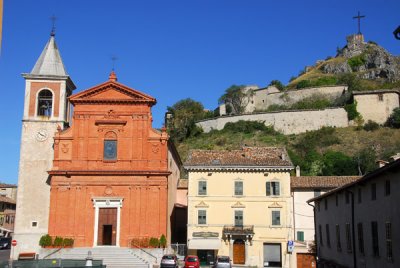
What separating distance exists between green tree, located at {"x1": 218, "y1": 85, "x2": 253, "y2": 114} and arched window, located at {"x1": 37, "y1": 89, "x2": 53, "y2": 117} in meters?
69.8

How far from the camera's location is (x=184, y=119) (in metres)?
97.9

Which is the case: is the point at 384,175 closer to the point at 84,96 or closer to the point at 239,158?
the point at 239,158

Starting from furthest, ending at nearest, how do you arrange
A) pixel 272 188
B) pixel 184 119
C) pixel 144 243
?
pixel 184 119
pixel 272 188
pixel 144 243

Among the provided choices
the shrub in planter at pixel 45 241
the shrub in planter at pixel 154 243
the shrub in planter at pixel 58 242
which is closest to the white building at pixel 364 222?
the shrub in planter at pixel 154 243

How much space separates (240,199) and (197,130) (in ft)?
189

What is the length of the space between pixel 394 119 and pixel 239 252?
5712cm

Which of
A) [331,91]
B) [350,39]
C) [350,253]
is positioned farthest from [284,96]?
[350,253]

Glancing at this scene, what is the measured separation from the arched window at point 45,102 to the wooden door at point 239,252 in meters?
20.4

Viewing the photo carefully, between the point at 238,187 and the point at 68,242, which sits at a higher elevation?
the point at 238,187

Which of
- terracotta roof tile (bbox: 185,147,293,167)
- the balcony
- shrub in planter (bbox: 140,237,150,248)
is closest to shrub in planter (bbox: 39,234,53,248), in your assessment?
shrub in planter (bbox: 140,237,150,248)

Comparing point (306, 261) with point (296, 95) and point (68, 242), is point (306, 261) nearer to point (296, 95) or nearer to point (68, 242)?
point (68, 242)

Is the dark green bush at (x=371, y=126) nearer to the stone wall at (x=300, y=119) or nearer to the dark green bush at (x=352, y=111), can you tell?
the dark green bush at (x=352, y=111)

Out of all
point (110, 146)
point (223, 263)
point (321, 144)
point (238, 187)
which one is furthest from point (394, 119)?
point (223, 263)

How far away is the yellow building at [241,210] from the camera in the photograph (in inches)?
1604
